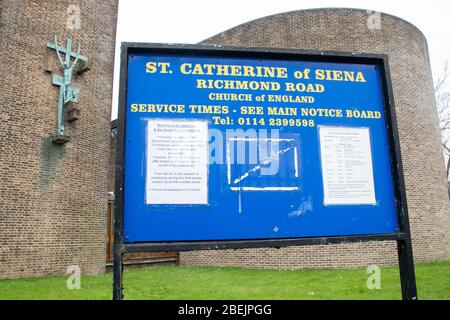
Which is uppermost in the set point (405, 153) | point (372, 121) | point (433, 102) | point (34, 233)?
point (433, 102)

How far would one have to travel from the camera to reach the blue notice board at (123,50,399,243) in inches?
116

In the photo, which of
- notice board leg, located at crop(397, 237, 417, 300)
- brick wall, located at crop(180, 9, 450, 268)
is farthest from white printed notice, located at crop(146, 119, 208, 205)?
brick wall, located at crop(180, 9, 450, 268)

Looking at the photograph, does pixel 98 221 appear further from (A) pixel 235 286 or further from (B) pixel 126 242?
(B) pixel 126 242

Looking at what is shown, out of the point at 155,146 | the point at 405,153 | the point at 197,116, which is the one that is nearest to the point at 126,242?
the point at 155,146

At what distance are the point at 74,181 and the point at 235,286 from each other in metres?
6.42

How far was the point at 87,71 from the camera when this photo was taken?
13.3 meters

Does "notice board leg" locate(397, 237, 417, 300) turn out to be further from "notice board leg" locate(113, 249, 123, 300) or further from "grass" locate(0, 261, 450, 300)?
"grass" locate(0, 261, 450, 300)

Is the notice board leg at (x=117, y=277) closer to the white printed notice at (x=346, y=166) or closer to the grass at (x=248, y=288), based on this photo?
the white printed notice at (x=346, y=166)

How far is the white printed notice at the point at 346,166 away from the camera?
3191 mm

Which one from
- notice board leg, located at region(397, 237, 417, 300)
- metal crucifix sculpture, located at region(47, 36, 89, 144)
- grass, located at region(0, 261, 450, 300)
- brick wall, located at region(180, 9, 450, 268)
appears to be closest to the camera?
notice board leg, located at region(397, 237, 417, 300)

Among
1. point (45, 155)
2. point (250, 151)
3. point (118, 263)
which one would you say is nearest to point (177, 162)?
point (250, 151)

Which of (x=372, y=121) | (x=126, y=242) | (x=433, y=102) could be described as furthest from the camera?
(x=433, y=102)

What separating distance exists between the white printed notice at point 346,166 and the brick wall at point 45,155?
33.2 ft

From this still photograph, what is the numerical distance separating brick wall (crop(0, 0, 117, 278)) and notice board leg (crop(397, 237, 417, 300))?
10469mm
